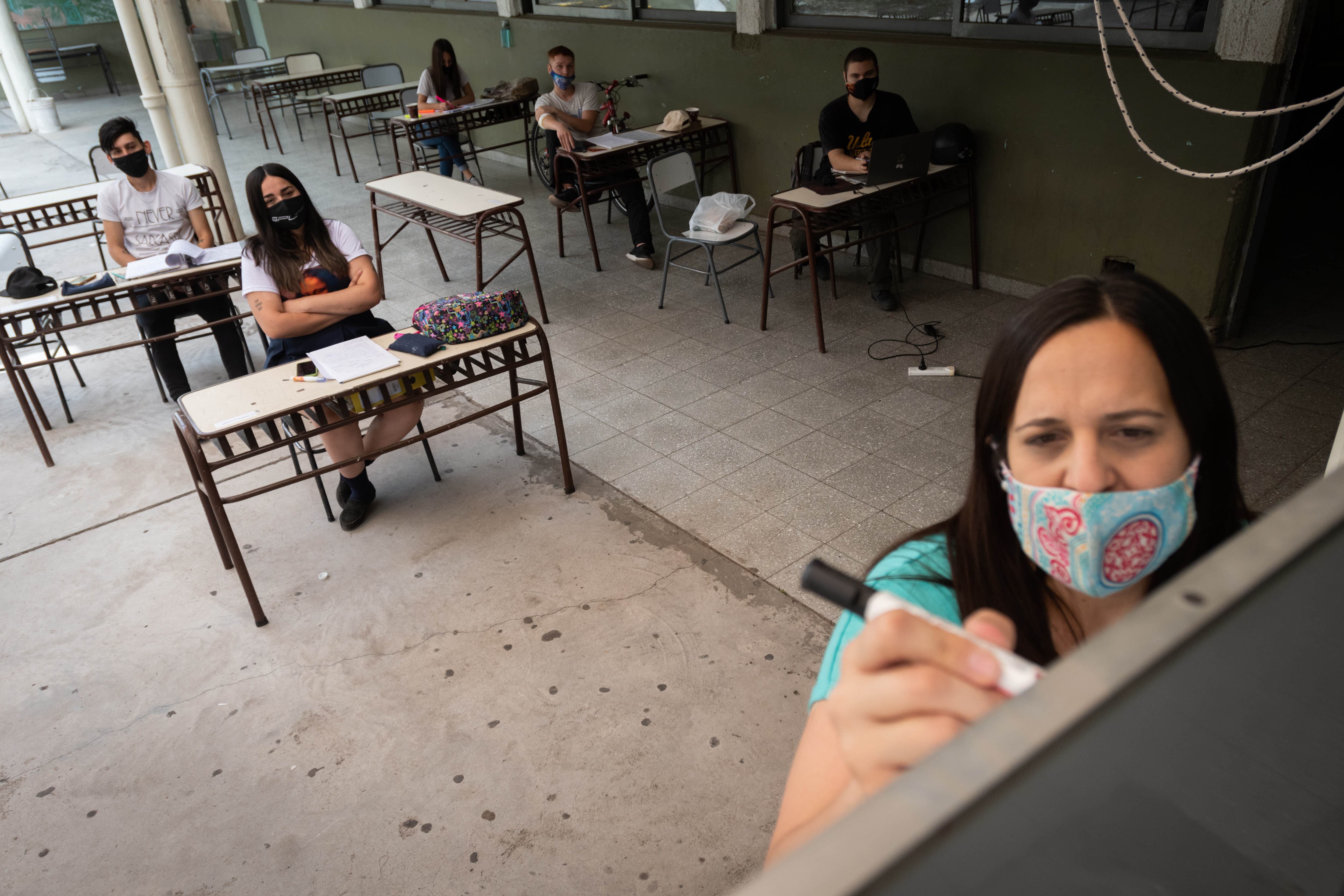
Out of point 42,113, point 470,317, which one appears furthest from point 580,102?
point 42,113

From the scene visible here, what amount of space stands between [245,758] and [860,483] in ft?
7.91

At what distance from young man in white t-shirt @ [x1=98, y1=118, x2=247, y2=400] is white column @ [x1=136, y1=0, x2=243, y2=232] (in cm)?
202

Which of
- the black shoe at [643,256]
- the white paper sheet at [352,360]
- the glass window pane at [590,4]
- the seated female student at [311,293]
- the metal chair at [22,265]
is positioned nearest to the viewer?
the white paper sheet at [352,360]

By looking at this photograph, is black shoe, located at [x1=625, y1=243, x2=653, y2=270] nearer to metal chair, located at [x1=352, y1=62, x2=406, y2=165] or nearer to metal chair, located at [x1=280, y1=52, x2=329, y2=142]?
metal chair, located at [x1=352, y1=62, x2=406, y2=165]

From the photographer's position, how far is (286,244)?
12.5ft

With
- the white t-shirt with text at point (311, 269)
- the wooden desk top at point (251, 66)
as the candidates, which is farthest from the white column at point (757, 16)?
the wooden desk top at point (251, 66)

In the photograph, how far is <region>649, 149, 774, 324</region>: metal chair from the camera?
5.23m

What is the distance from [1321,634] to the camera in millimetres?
621

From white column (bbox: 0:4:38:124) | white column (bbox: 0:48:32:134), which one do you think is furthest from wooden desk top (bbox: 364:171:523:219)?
white column (bbox: 0:48:32:134)

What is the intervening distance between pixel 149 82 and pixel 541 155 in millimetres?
3152

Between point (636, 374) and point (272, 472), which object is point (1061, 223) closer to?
point (636, 374)

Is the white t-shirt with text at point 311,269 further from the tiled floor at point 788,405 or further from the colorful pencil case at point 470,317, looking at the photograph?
the tiled floor at point 788,405

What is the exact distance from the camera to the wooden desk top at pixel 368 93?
875 cm

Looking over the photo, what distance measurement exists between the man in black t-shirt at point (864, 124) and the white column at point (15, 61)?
12.8 m
